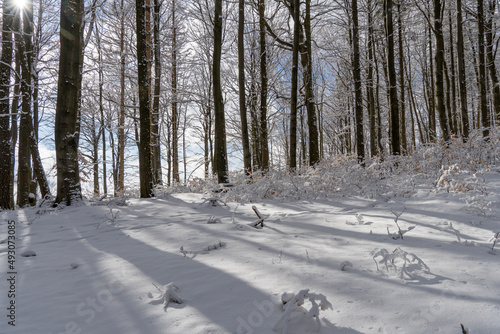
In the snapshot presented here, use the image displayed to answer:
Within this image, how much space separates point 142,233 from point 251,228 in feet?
4.59

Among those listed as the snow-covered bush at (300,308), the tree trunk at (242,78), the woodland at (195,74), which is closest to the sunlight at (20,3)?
the woodland at (195,74)

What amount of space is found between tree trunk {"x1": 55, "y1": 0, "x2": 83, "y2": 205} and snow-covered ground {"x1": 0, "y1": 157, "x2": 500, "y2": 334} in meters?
2.35

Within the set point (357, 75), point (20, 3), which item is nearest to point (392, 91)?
point (357, 75)

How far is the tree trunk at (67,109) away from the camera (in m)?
5.71

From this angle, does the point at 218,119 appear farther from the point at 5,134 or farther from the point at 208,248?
the point at 5,134

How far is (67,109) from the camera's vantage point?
5.77 metres

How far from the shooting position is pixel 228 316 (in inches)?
59.4

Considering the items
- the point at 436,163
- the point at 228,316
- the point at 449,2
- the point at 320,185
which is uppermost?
the point at 449,2

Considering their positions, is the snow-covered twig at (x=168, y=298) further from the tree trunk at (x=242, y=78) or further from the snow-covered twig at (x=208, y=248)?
the tree trunk at (x=242, y=78)

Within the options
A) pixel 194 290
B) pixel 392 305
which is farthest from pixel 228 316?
pixel 392 305

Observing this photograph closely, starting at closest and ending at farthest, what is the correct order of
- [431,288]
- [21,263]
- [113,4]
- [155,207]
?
[431,288] < [21,263] < [155,207] < [113,4]

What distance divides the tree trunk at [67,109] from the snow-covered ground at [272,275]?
2.35 metres

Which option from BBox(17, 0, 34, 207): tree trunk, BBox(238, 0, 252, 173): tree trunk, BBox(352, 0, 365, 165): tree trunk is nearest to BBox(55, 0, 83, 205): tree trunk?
BBox(238, 0, 252, 173): tree trunk

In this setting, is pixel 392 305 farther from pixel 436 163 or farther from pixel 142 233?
pixel 436 163
